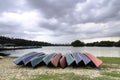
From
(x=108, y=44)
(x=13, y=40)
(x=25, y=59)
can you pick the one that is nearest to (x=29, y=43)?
(x=13, y=40)

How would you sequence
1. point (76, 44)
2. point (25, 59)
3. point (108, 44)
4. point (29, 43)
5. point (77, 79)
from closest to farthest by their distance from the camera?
point (77, 79), point (25, 59), point (108, 44), point (76, 44), point (29, 43)

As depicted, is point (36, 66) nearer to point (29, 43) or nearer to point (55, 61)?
point (55, 61)

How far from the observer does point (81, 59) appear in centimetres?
1138

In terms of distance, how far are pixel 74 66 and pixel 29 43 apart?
115744mm

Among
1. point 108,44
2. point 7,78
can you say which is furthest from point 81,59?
point 108,44

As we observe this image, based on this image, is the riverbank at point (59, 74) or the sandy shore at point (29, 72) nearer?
the riverbank at point (59, 74)

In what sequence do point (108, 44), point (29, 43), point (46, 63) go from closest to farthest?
point (46, 63)
point (108, 44)
point (29, 43)

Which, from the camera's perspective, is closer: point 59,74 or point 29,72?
point 59,74

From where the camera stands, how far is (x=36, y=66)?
37.2 ft

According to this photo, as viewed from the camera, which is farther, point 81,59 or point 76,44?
point 76,44

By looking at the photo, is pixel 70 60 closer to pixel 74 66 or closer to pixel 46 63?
pixel 74 66

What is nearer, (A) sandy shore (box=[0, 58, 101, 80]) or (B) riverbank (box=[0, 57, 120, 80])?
(B) riverbank (box=[0, 57, 120, 80])

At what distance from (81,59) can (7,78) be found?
17.5 feet

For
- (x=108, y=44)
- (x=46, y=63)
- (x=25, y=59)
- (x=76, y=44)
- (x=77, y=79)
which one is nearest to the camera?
(x=77, y=79)
